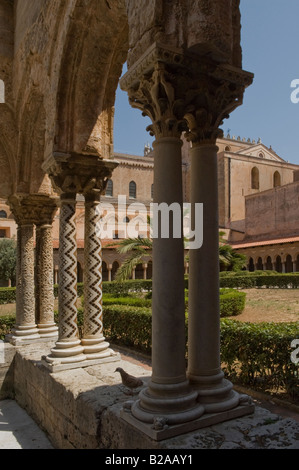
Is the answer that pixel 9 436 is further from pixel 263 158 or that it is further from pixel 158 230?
pixel 263 158

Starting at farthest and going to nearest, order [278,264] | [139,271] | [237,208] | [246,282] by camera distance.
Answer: [237,208] < [278,264] < [139,271] < [246,282]

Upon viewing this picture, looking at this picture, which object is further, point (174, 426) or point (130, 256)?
point (130, 256)

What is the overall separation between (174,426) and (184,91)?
7.57 ft

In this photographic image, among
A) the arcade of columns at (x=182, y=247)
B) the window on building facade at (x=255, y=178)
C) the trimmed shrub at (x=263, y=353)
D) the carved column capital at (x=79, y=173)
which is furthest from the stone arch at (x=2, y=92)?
the window on building facade at (x=255, y=178)

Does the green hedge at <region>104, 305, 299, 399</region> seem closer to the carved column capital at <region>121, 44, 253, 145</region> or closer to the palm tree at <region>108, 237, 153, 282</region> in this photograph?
the carved column capital at <region>121, 44, 253, 145</region>

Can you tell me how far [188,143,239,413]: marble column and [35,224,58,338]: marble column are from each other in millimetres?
4112

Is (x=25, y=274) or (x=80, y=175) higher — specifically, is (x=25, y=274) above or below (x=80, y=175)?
below

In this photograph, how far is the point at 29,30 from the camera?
232 inches

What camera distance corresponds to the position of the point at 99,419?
11.0ft

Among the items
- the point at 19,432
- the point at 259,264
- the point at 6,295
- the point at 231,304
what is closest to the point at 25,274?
the point at 19,432

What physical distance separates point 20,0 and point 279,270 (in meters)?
27.4

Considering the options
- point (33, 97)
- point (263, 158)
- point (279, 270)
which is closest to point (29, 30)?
point (33, 97)

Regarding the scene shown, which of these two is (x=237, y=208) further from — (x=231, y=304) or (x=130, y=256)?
(x=130, y=256)

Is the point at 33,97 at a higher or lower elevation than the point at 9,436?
higher
